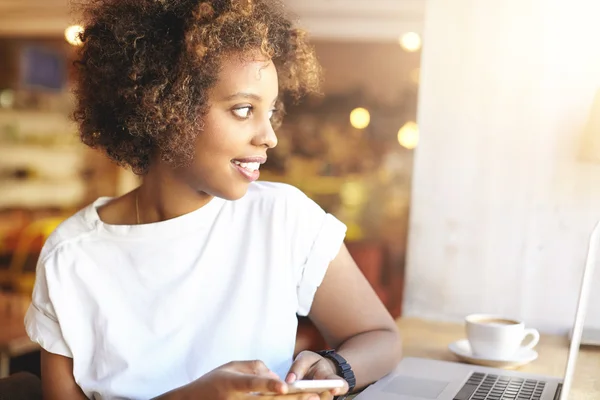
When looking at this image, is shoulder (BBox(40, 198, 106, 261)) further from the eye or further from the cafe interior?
the eye

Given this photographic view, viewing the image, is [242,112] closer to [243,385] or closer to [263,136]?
[263,136]

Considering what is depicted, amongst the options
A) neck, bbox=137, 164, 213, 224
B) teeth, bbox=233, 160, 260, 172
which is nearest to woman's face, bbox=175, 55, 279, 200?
teeth, bbox=233, 160, 260, 172

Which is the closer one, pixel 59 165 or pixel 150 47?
pixel 150 47

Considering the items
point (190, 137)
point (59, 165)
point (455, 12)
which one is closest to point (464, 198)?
point (455, 12)

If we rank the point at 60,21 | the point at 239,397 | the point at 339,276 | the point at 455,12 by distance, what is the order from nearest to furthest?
1. the point at 239,397
2. the point at 339,276
3. the point at 455,12
4. the point at 60,21

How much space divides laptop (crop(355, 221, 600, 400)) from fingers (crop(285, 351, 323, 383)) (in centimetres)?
9

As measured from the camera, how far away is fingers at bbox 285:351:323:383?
0.94m

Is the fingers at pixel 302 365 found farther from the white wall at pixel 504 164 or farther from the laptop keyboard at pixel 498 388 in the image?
the white wall at pixel 504 164

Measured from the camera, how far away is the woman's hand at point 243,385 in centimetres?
81

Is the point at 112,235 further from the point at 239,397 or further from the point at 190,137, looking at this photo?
the point at 239,397

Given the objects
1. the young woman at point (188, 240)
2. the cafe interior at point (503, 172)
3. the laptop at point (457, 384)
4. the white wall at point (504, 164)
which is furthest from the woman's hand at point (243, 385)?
the white wall at point (504, 164)

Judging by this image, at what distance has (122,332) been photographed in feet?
3.73

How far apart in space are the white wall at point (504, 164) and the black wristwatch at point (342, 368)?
662 millimetres

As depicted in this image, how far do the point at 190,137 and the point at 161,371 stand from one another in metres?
0.37
